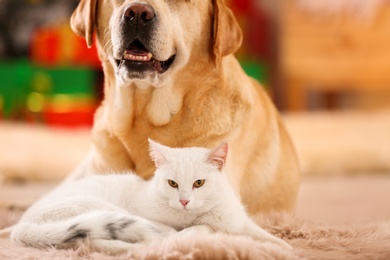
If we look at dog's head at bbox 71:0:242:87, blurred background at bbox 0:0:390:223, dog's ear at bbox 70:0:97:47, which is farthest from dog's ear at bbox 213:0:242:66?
blurred background at bbox 0:0:390:223

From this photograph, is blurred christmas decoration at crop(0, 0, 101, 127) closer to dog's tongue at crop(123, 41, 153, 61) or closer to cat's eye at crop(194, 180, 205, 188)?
dog's tongue at crop(123, 41, 153, 61)

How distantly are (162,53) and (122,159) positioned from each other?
0.41 metres

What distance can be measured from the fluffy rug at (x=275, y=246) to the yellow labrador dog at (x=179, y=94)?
27 cm

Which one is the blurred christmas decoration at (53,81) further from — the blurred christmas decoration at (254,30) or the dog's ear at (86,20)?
the dog's ear at (86,20)

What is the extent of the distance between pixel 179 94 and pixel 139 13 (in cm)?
34

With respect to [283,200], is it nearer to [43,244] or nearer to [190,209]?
[190,209]

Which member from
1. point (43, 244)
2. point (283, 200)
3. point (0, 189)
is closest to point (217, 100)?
point (283, 200)

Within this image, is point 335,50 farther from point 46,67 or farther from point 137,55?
point 137,55

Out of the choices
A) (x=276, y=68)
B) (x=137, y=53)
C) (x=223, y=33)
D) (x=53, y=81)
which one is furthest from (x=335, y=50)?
(x=137, y=53)

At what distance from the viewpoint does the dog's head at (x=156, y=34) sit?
1934 mm

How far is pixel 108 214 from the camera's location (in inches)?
62.6

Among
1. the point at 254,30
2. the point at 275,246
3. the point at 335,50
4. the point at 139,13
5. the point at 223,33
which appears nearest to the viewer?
the point at 275,246

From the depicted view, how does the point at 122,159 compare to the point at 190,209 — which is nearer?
the point at 190,209

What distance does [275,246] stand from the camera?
155 cm
